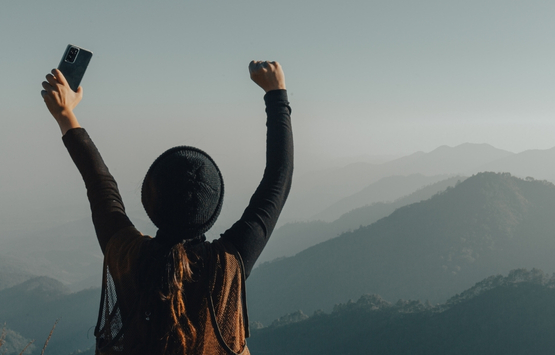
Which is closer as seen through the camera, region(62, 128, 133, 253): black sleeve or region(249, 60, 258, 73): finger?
region(62, 128, 133, 253): black sleeve

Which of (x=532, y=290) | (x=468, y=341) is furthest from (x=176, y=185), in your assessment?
(x=532, y=290)

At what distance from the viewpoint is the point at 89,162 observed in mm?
1614

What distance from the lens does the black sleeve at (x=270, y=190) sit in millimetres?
1474

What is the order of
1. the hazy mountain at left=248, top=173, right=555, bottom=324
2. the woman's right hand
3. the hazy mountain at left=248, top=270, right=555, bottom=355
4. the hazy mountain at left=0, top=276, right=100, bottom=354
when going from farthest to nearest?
the hazy mountain at left=0, top=276, right=100, bottom=354, the hazy mountain at left=248, top=173, right=555, bottom=324, the hazy mountain at left=248, top=270, right=555, bottom=355, the woman's right hand

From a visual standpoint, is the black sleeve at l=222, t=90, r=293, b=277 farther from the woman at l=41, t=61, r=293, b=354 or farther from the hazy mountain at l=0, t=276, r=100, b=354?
the hazy mountain at l=0, t=276, r=100, b=354

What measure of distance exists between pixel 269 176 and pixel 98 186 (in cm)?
63

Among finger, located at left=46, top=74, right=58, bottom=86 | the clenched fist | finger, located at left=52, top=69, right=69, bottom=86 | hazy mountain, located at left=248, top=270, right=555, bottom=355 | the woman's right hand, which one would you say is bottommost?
hazy mountain, located at left=248, top=270, right=555, bottom=355

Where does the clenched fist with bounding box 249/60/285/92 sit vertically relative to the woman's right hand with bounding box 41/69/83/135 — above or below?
above

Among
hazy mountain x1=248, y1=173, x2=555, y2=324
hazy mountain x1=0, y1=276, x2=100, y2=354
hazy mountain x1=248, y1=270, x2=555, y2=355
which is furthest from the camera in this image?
hazy mountain x1=0, y1=276, x2=100, y2=354

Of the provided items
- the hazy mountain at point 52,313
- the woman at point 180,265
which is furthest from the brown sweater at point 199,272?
the hazy mountain at point 52,313

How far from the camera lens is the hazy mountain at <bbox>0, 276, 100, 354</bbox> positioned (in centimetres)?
13388

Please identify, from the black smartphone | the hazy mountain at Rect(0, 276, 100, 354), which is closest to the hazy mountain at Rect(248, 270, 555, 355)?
the hazy mountain at Rect(0, 276, 100, 354)

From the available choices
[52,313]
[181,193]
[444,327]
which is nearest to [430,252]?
[444,327]

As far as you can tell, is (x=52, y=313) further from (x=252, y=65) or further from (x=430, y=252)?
(x=252, y=65)
